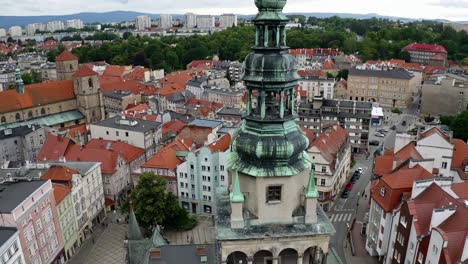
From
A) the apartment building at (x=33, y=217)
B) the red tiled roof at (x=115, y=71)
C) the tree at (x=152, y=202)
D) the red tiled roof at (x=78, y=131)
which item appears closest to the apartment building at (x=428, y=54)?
the red tiled roof at (x=115, y=71)

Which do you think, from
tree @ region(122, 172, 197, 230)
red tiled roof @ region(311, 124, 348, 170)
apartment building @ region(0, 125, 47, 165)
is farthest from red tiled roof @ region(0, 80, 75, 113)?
red tiled roof @ region(311, 124, 348, 170)

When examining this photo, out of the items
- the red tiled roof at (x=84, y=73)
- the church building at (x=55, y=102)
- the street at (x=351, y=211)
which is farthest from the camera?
the red tiled roof at (x=84, y=73)

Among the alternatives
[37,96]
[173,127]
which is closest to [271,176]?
[173,127]

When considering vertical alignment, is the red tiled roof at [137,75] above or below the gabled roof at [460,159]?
below

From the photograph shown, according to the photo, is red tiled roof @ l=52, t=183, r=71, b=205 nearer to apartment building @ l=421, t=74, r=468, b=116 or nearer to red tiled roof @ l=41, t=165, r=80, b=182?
red tiled roof @ l=41, t=165, r=80, b=182

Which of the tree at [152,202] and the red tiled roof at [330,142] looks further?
the red tiled roof at [330,142]

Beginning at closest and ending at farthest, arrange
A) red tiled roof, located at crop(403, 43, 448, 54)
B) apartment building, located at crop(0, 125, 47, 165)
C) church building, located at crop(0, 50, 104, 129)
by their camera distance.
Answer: apartment building, located at crop(0, 125, 47, 165), church building, located at crop(0, 50, 104, 129), red tiled roof, located at crop(403, 43, 448, 54)

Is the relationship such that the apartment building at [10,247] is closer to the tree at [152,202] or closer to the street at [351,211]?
the tree at [152,202]

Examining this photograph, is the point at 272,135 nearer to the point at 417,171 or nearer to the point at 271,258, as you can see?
the point at 271,258
